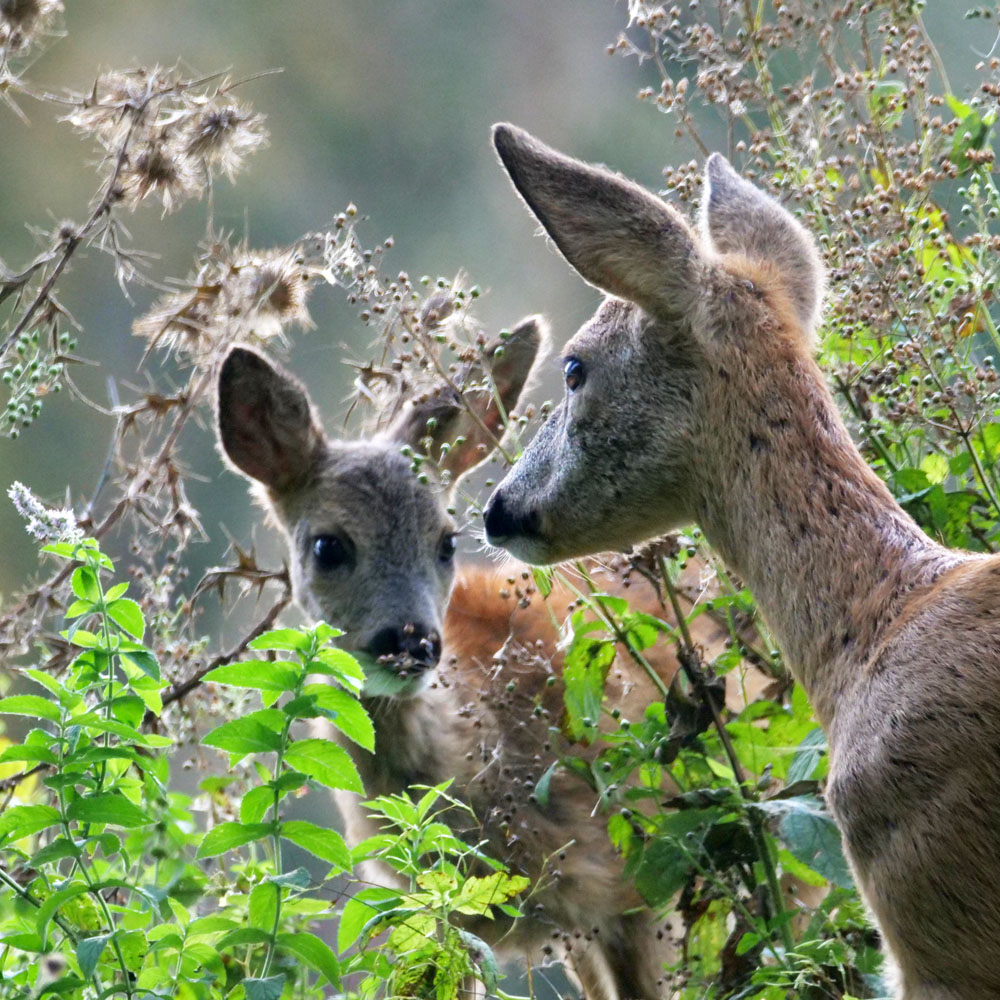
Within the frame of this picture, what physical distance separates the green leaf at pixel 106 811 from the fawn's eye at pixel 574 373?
1.14m

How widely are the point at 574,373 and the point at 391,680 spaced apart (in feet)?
2.87

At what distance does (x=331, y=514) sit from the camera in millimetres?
3494

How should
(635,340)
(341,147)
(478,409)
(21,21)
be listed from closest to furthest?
(635,340) → (21,21) → (478,409) → (341,147)

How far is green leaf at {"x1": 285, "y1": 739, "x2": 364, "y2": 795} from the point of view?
152 cm

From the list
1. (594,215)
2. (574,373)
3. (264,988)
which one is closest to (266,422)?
(574,373)

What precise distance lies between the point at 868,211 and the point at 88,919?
5.34 ft

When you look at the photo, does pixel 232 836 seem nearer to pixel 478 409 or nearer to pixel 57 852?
pixel 57 852

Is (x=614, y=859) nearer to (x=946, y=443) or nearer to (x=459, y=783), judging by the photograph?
(x=459, y=783)

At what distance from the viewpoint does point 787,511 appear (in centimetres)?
197

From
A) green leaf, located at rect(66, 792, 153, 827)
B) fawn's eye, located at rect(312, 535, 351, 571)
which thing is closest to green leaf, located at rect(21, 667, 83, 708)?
green leaf, located at rect(66, 792, 153, 827)

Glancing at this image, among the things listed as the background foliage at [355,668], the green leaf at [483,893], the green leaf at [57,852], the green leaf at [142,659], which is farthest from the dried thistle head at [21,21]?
the green leaf at [483,893]

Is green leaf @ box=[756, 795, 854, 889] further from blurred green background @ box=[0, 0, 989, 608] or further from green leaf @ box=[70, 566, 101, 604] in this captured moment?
blurred green background @ box=[0, 0, 989, 608]

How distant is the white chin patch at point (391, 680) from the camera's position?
287 cm

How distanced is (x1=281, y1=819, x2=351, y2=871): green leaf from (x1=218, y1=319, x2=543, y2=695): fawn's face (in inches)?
63.7
